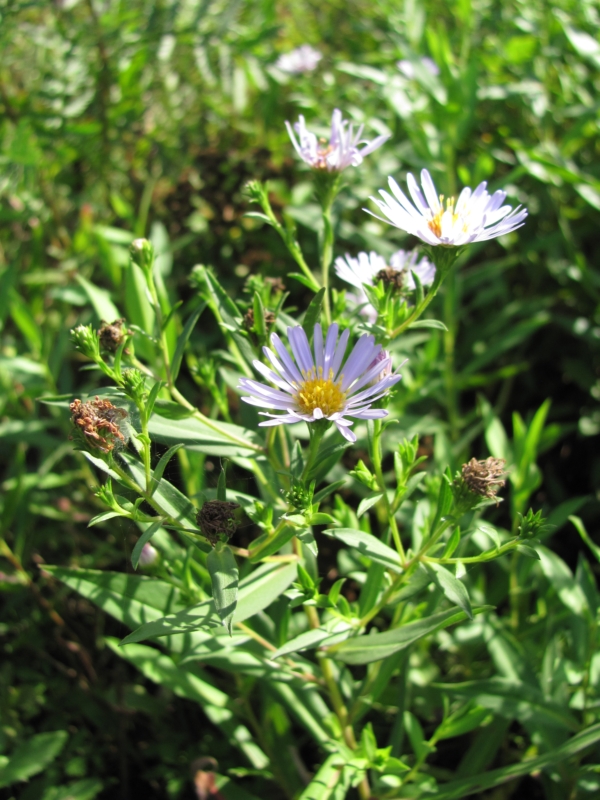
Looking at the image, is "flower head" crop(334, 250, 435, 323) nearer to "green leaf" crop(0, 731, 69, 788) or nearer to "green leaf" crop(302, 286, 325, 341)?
"green leaf" crop(302, 286, 325, 341)

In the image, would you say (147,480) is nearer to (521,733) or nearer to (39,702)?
(39,702)

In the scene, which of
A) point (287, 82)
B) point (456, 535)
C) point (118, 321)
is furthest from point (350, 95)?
point (456, 535)

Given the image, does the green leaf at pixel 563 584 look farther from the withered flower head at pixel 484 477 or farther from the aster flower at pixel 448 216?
the aster flower at pixel 448 216

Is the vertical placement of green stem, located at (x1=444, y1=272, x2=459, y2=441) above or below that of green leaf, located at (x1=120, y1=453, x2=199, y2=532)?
below

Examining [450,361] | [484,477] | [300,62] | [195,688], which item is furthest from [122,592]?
[300,62]

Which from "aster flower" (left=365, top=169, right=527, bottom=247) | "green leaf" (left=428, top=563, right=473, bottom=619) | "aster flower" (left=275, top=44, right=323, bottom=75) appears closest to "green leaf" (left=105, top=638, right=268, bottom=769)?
"green leaf" (left=428, top=563, right=473, bottom=619)

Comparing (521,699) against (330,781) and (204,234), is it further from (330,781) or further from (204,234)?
(204,234)

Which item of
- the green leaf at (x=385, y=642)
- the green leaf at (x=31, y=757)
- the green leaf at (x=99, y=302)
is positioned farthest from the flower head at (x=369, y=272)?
the green leaf at (x=31, y=757)
